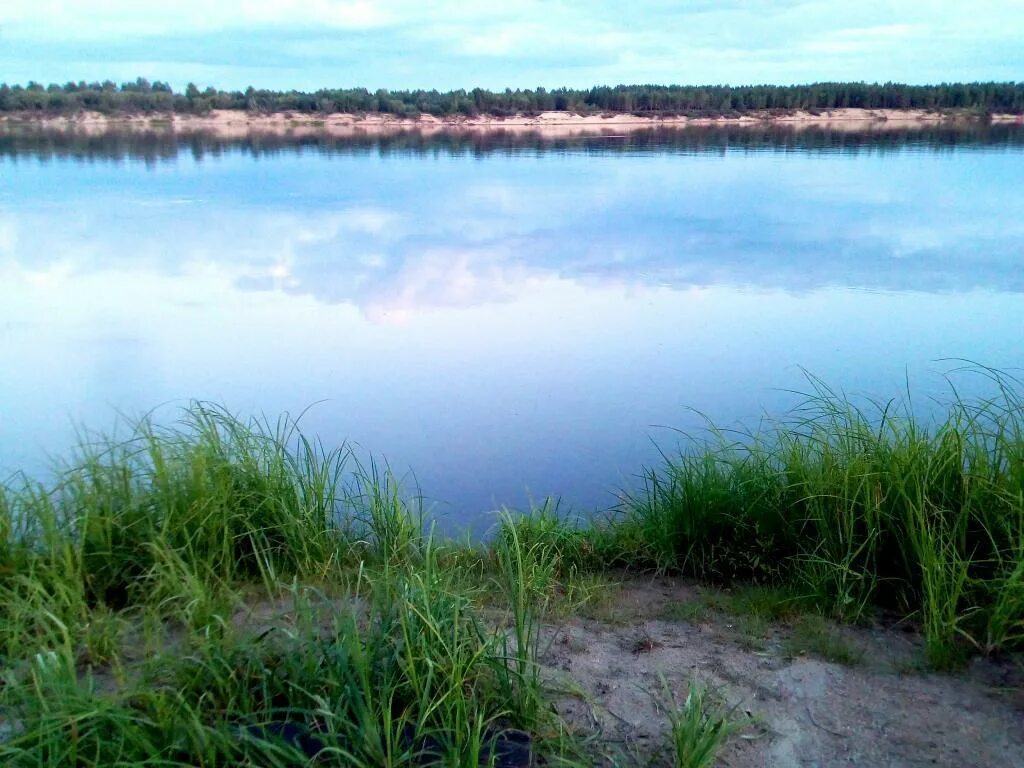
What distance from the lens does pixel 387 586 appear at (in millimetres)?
2223

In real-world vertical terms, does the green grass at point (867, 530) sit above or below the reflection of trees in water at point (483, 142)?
below

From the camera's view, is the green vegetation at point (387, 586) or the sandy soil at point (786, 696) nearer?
the green vegetation at point (387, 586)

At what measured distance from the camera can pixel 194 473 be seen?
9.60 feet

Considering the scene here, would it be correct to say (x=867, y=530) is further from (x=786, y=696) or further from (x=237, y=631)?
(x=237, y=631)

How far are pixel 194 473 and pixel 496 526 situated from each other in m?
1.22

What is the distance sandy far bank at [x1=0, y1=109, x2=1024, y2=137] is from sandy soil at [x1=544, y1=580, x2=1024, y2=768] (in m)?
27.3

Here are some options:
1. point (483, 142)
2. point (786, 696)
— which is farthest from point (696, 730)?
Answer: point (483, 142)

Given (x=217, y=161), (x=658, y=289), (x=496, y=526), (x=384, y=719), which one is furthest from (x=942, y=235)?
(x=217, y=161)

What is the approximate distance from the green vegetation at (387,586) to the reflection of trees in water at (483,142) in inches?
644

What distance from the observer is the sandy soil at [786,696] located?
2.03 m

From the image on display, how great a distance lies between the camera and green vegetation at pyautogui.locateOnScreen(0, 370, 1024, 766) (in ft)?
6.22

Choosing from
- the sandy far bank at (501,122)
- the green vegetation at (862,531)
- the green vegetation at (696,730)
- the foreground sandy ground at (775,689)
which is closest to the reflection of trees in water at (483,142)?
the sandy far bank at (501,122)

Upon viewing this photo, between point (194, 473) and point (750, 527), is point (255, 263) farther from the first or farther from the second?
point (750, 527)

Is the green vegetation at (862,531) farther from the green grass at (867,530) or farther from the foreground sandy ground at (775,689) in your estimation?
the foreground sandy ground at (775,689)
